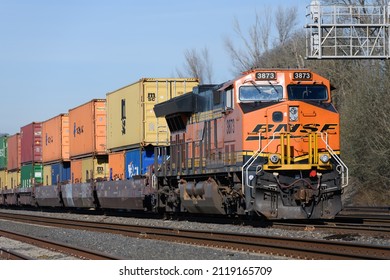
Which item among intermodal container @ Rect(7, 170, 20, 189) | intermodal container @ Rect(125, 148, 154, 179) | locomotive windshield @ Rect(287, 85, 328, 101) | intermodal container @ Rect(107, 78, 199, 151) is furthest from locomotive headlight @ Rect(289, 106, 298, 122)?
intermodal container @ Rect(7, 170, 20, 189)

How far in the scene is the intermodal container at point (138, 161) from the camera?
25016 millimetres

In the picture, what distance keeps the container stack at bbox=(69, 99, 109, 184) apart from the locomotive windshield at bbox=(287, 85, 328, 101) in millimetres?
13808

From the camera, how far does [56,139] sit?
36.3 m

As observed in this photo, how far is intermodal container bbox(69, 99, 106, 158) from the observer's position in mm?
30359

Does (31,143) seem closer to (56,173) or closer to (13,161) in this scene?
(56,173)

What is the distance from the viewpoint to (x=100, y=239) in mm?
17328

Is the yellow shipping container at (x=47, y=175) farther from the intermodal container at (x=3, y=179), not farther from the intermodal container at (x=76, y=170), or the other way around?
the intermodal container at (x=3, y=179)

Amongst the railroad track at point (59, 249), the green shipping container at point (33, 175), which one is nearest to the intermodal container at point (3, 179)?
the green shipping container at point (33, 175)

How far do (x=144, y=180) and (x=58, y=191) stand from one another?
1167 centimetres

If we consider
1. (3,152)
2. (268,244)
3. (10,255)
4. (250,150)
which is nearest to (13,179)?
(3,152)

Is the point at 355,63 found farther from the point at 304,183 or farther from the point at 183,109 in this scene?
the point at 304,183

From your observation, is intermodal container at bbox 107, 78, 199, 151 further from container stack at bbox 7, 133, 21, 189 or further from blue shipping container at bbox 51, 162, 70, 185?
container stack at bbox 7, 133, 21, 189

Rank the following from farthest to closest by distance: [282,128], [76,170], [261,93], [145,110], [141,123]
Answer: [76,170] < [145,110] < [141,123] < [261,93] < [282,128]

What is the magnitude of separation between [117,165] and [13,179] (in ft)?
59.7
